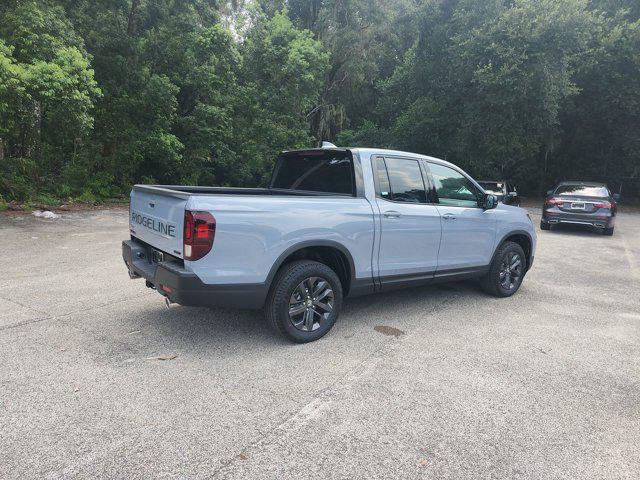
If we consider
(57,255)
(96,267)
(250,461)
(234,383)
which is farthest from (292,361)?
(57,255)

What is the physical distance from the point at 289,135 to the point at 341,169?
17666 millimetres

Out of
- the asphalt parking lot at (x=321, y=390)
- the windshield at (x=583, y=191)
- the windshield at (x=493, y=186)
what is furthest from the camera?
the windshield at (x=493, y=186)

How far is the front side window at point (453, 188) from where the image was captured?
17.6 feet

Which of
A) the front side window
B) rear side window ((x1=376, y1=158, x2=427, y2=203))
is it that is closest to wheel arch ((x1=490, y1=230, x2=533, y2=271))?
the front side window

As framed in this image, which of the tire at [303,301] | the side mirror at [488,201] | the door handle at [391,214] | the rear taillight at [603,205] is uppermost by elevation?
the side mirror at [488,201]

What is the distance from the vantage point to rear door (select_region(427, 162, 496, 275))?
5332 mm

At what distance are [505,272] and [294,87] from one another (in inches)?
697

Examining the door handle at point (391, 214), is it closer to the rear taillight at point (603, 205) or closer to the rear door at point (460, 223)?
the rear door at point (460, 223)

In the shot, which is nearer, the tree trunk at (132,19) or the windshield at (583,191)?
the windshield at (583,191)

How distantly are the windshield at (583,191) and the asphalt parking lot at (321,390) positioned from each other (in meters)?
8.41

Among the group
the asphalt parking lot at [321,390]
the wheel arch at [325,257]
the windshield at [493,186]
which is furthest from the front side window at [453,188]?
the windshield at [493,186]

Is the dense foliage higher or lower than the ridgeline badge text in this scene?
higher

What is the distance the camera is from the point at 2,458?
250 cm

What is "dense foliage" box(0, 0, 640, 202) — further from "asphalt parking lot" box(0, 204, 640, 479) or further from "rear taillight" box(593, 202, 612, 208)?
"rear taillight" box(593, 202, 612, 208)
